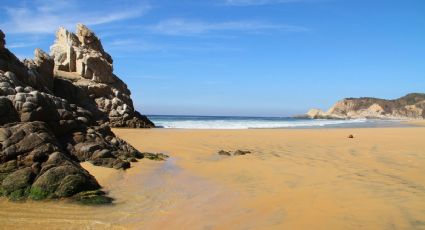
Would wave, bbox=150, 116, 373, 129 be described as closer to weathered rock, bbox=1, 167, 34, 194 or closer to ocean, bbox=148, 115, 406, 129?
ocean, bbox=148, 115, 406, 129

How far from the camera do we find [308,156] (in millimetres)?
12727

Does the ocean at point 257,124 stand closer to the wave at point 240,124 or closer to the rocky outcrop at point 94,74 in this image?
the wave at point 240,124

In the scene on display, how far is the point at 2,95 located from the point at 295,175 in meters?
7.22

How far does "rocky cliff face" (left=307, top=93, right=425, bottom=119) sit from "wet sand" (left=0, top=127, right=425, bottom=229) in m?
119

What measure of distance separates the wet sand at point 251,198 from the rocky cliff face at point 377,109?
390 feet

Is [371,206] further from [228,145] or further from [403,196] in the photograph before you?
[228,145]

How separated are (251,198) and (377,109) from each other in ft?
469

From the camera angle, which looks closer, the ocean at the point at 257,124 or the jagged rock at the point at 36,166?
the jagged rock at the point at 36,166

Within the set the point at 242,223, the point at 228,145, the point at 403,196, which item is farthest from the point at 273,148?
the point at 242,223

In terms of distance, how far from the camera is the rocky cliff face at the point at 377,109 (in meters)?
132

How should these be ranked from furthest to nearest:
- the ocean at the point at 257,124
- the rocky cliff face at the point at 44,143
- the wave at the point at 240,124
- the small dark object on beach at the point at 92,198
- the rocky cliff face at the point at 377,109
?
the rocky cliff face at the point at 377,109 → the ocean at the point at 257,124 → the wave at the point at 240,124 → the rocky cliff face at the point at 44,143 → the small dark object on beach at the point at 92,198

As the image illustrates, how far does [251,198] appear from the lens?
6.87 metres

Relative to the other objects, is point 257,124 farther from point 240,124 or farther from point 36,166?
point 36,166

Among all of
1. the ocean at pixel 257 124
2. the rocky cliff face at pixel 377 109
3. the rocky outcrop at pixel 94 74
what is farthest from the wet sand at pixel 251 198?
the rocky cliff face at pixel 377 109
